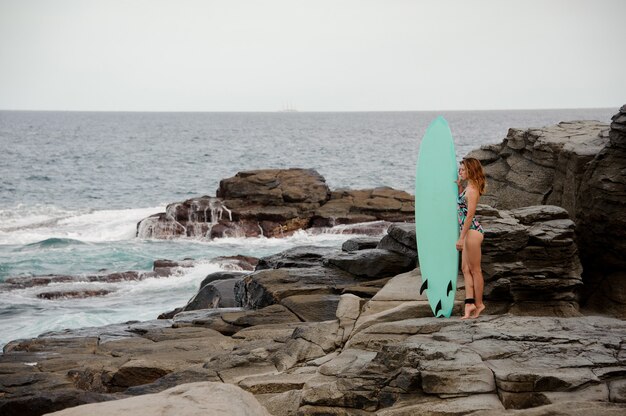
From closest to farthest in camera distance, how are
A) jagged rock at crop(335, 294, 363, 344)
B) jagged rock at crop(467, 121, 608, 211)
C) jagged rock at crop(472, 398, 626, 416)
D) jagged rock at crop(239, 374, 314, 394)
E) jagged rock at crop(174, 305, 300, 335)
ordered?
→ jagged rock at crop(472, 398, 626, 416), jagged rock at crop(239, 374, 314, 394), jagged rock at crop(335, 294, 363, 344), jagged rock at crop(174, 305, 300, 335), jagged rock at crop(467, 121, 608, 211)

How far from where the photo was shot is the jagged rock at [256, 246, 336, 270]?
565 inches

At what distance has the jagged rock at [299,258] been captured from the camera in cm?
1434

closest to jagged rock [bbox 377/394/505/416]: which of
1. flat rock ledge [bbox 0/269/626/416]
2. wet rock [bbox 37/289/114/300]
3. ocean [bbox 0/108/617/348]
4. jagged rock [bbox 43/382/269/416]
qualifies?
flat rock ledge [bbox 0/269/626/416]

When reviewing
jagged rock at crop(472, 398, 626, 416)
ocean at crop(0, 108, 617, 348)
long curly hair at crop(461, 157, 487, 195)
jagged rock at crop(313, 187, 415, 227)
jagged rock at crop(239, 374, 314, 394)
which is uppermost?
long curly hair at crop(461, 157, 487, 195)

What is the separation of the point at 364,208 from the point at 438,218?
19740mm

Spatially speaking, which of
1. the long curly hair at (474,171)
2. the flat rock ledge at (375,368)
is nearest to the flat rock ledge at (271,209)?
the flat rock ledge at (375,368)

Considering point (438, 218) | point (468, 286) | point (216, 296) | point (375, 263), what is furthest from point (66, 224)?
point (468, 286)

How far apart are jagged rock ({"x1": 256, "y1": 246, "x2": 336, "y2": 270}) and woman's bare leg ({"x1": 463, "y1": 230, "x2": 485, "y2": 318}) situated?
5588mm

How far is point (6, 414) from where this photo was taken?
292 inches

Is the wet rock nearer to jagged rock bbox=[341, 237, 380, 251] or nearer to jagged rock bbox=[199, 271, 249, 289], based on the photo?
jagged rock bbox=[199, 271, 249, 289]

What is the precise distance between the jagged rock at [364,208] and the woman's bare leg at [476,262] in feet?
61.1

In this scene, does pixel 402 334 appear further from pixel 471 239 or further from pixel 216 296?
pixel 216 296

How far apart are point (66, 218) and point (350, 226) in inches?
578

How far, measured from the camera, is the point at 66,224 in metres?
33.1
